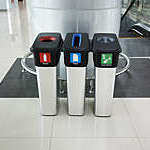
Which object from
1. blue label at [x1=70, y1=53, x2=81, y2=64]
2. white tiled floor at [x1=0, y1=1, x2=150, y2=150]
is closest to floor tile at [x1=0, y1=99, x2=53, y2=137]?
white tiled floor at [x1=0, y1=1, x2=150, y2=150]

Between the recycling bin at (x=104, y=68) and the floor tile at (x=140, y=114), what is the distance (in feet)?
0.77

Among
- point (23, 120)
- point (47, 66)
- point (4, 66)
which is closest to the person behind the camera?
point (47, 66)

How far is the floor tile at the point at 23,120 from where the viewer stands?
1.68 meters

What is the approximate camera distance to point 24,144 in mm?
1574

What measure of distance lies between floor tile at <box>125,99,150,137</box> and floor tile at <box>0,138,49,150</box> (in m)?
0.75

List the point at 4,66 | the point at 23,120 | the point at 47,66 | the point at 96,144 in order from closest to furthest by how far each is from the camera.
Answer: the point at 96,144, the point at 47,66, the point at 23,120, the point at 4,66

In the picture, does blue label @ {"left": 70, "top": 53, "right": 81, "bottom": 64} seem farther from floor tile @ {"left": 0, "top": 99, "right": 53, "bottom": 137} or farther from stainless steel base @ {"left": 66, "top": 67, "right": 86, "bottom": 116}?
floor tile @ {"left": 0, "top": 99, "right": 53, "bottom": 137}

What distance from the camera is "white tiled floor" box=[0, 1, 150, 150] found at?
1.57 m

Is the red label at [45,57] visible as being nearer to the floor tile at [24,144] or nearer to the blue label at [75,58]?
the blue label at [75,58]

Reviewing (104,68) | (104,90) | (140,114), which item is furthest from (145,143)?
(104,68)

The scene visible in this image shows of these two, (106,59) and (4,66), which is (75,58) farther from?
(4,66)

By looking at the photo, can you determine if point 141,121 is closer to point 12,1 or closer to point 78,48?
point 78,48

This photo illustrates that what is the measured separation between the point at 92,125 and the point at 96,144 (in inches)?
8.5

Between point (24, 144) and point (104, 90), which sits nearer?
point (24, 144)
